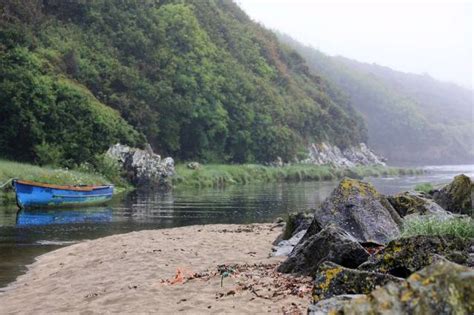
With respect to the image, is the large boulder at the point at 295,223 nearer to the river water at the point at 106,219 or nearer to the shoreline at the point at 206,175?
the river water at the point at 106,219

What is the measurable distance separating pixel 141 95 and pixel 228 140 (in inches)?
797

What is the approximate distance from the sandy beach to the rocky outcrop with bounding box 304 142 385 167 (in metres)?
83.8

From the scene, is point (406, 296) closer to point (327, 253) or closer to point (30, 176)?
point (327, 253)

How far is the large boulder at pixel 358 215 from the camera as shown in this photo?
1261cm

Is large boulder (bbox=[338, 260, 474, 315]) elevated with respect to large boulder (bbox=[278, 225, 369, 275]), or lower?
elevated

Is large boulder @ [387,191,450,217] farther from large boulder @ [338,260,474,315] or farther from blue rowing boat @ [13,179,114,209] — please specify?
blue rowing boat @ [13,179,114,209]

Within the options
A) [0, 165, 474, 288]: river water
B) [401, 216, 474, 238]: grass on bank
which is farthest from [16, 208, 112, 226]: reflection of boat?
[401, 216, 474, 238]: grass on bank

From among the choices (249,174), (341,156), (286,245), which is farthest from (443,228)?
(341,156)

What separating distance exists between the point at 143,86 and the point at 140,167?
19108mm

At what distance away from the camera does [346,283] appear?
669 centimetres

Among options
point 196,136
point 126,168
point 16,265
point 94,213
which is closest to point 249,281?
point 16,265

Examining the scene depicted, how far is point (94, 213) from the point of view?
29219mm

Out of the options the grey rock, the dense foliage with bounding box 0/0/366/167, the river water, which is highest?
the dense foliage with bounding box 0/0/366/167

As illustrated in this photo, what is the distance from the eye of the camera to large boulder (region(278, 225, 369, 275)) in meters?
9.70
